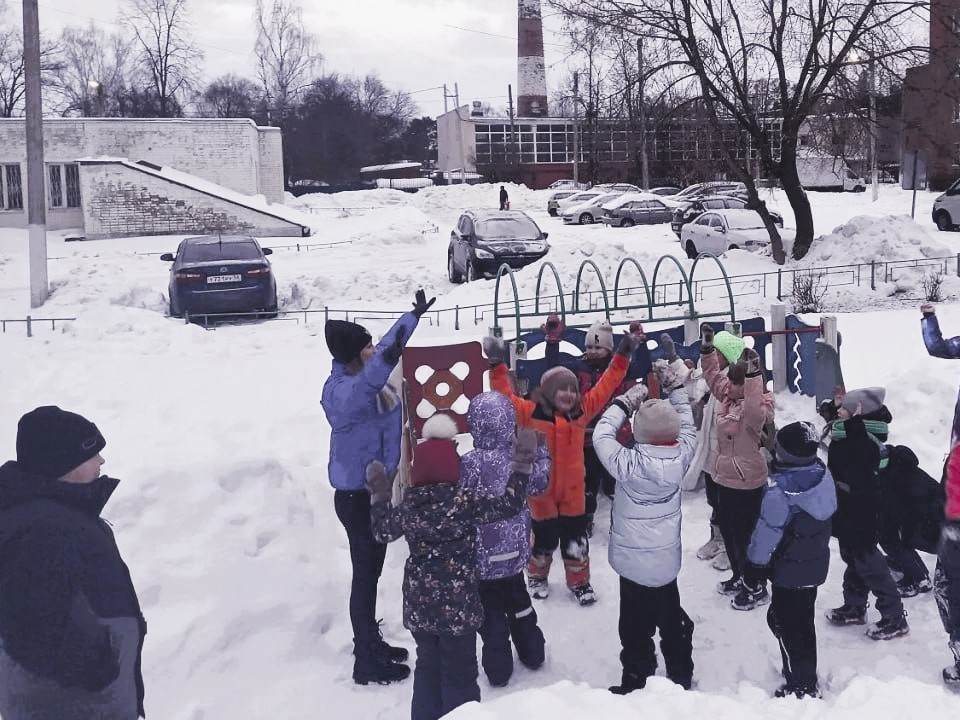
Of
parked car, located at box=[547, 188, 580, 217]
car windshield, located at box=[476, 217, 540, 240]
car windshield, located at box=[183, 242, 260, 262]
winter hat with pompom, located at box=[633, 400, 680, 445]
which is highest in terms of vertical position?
parked car, located at box=[547, 188, 580, 217]

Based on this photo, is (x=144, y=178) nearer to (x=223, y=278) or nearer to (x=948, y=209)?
(x=223, y=278)

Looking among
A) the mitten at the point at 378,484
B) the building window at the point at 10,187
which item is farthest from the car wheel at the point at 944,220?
the building window at the point at 10,187

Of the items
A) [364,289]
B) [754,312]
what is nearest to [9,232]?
[364,289]

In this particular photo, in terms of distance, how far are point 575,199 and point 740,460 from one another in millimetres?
34008

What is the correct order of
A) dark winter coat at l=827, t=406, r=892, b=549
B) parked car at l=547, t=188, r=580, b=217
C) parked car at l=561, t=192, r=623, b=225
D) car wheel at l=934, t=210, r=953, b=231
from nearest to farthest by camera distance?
dark winter coat at l=827, t=406, r=892, b=549
car wheel at l=934, t=210, r=953, b=231
parked car at l=561, t=192, r=623, b=225
parked car at l=547, t=188, r=580, b=217

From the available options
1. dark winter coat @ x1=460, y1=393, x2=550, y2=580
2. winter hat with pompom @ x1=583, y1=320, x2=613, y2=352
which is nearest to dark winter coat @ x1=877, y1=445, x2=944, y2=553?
winter hat with pompom @ x1=583, y1=320, x2=613, y2=352

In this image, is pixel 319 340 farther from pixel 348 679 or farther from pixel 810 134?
pixel 810 134

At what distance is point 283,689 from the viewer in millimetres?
4922

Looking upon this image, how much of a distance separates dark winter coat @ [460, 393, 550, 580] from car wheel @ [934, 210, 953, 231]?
22.9m

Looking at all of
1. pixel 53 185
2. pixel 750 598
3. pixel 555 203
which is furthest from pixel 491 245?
pixel 555 203

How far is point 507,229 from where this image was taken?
19422 millimetres

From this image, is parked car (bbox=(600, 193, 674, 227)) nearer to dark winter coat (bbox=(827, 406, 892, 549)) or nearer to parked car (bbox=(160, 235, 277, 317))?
parked car (bbox=(160, 235, 277, 317))

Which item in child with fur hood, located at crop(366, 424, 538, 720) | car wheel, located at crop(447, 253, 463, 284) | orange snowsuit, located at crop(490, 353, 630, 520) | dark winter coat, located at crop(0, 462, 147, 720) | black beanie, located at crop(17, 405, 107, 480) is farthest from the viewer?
car wheel, located at crop(447, 253, 463, 284)

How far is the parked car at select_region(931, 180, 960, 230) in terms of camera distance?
2395 centimetres
